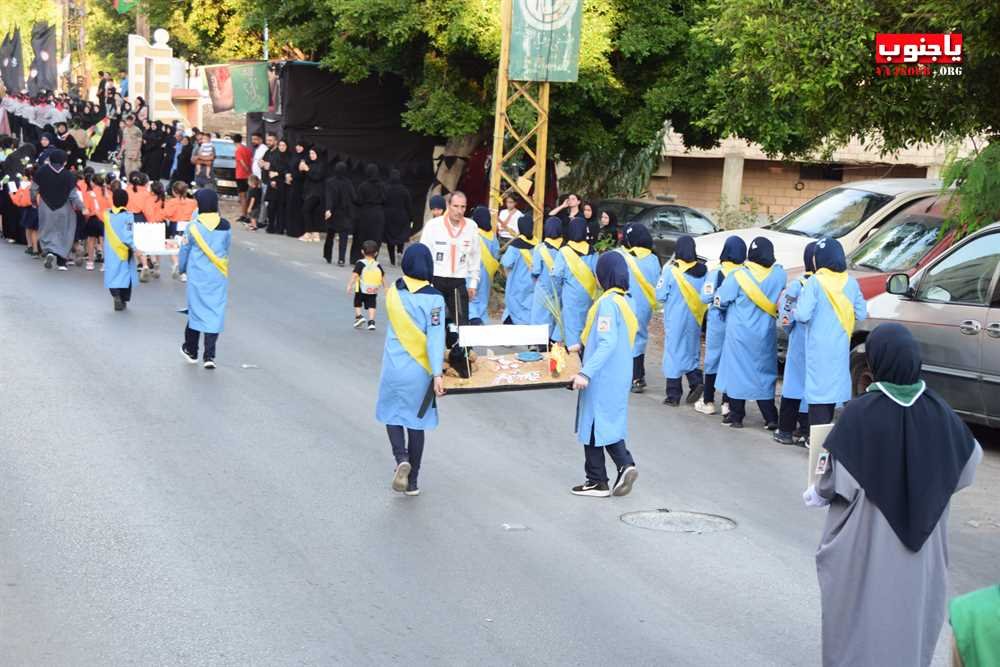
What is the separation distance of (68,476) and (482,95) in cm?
1871

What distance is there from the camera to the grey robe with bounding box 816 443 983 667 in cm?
606

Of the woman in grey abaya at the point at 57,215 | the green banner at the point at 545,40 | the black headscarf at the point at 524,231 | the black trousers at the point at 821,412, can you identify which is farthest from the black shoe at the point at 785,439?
the woman in grey abaya at the point at 57,215

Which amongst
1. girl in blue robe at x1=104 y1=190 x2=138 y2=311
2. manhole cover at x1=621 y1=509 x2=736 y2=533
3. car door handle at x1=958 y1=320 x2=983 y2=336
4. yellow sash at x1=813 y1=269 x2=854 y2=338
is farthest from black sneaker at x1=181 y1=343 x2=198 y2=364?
car door handle at x1=958 y1=320 x2=983 y2=336

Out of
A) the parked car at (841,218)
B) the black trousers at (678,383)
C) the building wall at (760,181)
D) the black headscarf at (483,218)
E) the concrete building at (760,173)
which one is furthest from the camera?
the building wall at (760,181)

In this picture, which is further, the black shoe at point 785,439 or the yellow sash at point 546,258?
the yellow sash at point 546,258

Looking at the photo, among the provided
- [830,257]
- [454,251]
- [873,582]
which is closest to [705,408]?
[830,257]

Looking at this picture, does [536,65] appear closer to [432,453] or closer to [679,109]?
[679,109]

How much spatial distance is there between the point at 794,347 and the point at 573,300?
12.1ft

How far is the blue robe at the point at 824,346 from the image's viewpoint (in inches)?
479

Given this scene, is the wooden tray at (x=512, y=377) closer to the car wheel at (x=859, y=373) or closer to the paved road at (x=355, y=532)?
the paved road at (x=355, y=532)

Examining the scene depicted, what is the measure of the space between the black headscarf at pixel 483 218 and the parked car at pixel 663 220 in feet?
24.4

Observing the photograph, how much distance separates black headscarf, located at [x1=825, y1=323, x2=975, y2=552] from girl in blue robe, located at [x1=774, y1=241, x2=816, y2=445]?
21.0 feet

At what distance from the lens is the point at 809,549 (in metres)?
9.44

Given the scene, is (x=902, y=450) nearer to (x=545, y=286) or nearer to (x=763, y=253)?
(x=763, y=253)
